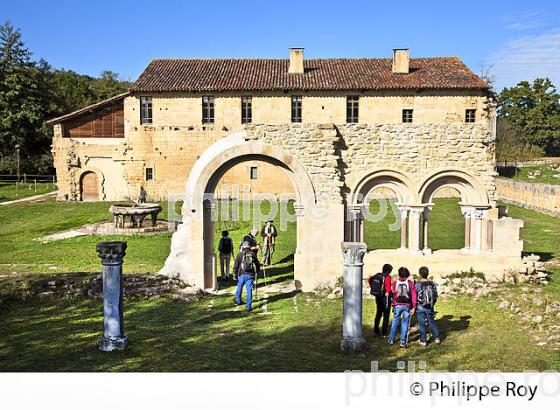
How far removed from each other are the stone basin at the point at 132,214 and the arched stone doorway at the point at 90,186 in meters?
14.0

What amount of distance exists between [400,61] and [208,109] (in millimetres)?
13285

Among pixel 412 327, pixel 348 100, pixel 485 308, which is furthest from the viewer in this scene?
pixel 348 100

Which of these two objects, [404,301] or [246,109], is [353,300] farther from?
[246,109]

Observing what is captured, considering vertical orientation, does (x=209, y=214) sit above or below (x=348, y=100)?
below

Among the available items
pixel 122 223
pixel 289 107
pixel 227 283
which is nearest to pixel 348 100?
pixel 289 107

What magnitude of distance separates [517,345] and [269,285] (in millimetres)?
6386

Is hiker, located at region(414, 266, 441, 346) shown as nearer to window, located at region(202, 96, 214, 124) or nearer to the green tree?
window, located at region(202, 96, 214, 124)

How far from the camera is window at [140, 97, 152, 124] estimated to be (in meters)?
34.0

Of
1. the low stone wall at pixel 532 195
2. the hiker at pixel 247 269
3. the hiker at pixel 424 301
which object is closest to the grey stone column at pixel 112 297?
the hiker at pixel 247 269

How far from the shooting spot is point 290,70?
3450 cm

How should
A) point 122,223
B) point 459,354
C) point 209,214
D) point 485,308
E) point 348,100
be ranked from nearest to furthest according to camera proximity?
point 459,354, point 485,308, point 209,214, point 122,223, point 348,100

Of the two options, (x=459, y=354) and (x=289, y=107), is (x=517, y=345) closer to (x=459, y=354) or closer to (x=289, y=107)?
(x=459, y=354)

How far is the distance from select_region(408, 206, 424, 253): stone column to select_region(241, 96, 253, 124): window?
71.8ft

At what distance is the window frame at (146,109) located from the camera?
111 feet
